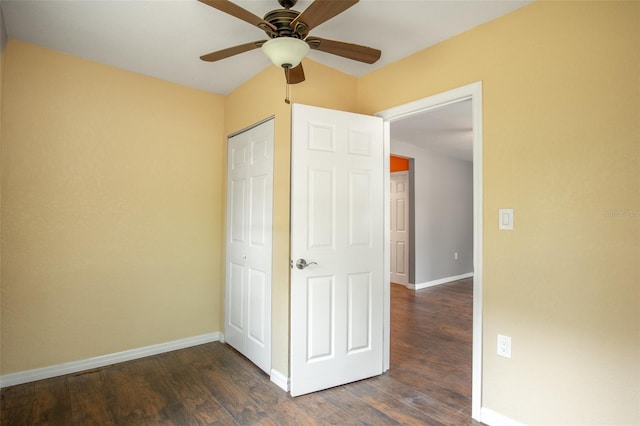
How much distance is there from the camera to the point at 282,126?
2.57 meters

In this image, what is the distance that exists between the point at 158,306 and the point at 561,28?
142 inches

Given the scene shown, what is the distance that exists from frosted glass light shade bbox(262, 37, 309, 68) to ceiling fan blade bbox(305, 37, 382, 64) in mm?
90

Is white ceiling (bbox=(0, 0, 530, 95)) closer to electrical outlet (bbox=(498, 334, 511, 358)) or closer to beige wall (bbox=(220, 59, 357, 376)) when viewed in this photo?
beige wall (bbox=(220, 59, 357, 376))

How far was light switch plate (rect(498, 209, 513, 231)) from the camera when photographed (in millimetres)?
1994

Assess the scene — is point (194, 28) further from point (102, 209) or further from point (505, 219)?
point (505, 219)

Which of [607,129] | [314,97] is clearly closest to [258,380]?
[314,97]

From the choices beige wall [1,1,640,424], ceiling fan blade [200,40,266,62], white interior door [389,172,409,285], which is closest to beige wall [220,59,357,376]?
beige wall [1,1,640,424]

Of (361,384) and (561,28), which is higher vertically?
(561,28)

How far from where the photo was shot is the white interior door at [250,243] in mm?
2742

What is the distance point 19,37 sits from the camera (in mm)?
2412

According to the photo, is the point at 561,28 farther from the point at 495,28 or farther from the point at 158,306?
the point at 158,306

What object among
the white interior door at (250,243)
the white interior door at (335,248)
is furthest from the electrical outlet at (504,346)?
the white interior door at (250,243)

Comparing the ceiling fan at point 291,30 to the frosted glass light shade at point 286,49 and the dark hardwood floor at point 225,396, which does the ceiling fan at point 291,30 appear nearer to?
the frosted glass light shade at point 286,49

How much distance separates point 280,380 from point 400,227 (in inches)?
169
